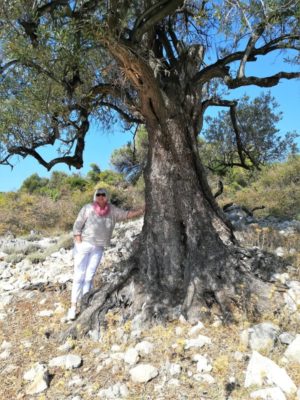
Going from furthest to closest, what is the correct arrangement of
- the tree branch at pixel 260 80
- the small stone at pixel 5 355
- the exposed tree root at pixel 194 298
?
the tree branch at pixel 260 80
the exposed tree root at pixel 194 298
the small stone at pixel 5 355

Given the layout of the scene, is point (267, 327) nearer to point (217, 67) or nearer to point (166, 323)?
point (166, 323)

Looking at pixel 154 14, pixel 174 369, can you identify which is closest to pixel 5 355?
pixel 174 369

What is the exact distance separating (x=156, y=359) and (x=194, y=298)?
131cm

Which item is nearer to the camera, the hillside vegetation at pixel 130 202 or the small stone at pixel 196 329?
the small stone at pixel 196 329

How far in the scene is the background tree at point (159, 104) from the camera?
18.5 ft

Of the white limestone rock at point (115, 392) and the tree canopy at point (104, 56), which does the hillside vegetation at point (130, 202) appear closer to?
the tree canopy at point (104, 56)

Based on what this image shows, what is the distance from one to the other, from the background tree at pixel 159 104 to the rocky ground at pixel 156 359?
0.39m

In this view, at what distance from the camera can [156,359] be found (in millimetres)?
5223

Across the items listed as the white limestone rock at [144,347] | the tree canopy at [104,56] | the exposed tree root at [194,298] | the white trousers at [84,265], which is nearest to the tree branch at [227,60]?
the tree canopy at [104,56]

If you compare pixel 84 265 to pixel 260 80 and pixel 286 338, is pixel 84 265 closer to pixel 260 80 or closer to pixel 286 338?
pixel 286 338

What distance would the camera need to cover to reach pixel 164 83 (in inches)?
286

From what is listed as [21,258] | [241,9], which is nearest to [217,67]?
[241,9]

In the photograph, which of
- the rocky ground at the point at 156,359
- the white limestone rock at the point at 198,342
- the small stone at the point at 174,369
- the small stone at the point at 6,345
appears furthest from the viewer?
the small stone at the point at 6,345

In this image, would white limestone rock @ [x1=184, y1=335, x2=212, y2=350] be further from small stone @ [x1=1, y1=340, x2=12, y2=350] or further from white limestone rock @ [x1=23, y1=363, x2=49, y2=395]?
small stone @ [x1=1, y1=340, x2=12, y2=350]
